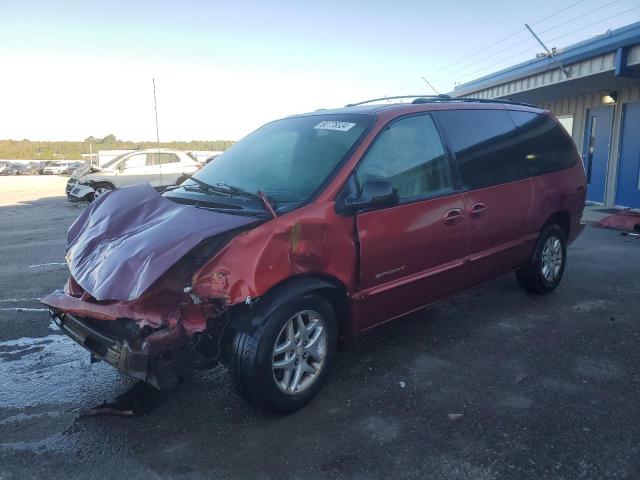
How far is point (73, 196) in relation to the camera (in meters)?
14.6

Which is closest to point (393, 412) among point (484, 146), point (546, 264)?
point (484, 146)

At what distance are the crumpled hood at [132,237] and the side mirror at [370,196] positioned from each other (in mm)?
690

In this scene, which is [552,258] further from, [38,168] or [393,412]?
[38,168]

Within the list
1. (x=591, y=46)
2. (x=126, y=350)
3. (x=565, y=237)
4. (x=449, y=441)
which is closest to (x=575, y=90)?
(x=591, y=46)

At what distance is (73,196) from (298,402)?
535 inches

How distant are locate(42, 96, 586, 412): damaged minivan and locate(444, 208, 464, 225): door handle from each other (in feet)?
0.07

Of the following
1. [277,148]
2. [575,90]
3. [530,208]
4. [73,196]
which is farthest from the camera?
[73,196]

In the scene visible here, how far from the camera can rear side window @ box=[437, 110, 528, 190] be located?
164 inches

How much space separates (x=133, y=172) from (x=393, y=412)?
1434cm

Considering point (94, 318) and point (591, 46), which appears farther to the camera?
point (591, 46)

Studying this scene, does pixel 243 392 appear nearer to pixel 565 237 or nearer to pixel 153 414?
pixel 153 414

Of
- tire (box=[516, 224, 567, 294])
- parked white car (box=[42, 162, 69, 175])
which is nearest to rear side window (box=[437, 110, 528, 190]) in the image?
tire (box=[516, 224, 567, 294])

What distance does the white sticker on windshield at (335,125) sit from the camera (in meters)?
3.75

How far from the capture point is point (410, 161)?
381 centimetres
